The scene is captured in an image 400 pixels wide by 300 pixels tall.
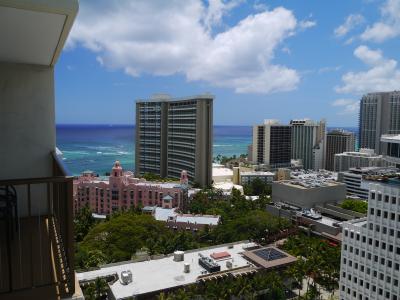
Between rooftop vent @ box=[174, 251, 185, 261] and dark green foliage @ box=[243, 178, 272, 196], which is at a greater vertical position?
rooftop vent @ box=[174, 251, 185, 261]

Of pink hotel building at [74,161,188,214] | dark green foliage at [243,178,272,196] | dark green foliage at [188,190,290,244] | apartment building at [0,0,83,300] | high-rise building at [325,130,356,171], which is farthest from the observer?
high-rise building at [325,130,356,171]

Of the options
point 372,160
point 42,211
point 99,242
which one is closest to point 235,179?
point 372,160

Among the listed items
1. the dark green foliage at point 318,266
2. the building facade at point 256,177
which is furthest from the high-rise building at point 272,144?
the dark green foliage at point 318,266

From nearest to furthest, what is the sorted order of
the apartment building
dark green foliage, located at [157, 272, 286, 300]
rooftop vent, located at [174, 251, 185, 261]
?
1. the apartment building
2. dark green foliage, located at [157, 272, 286, 300]
3. rooftop vent, located at [174, 251, 185, 261]

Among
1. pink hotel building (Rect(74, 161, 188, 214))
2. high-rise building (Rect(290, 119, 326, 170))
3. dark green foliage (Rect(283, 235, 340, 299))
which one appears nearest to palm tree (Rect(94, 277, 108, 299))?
dark green foliage (Rect(283, 235, 340, 299))

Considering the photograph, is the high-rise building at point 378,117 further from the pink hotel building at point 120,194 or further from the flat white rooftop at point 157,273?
the flat white rooftop at point 157,273

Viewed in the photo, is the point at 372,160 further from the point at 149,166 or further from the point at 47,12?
the point at 47,12

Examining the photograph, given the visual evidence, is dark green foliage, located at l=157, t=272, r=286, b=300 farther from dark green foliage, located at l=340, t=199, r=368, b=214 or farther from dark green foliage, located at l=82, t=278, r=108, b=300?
dark green foliage, located at l=340, t=199, r=368, b=214
